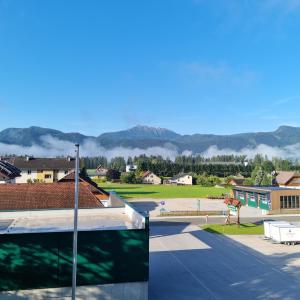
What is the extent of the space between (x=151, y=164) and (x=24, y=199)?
5227 inches

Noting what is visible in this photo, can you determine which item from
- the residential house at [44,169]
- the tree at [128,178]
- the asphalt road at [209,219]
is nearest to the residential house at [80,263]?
the asphalt road at [209,219]

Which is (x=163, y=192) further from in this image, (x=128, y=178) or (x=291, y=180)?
(x=128, y=178)

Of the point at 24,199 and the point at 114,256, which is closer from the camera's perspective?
the point at 114,256

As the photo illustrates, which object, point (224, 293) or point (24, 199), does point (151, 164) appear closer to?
point (24, 199)

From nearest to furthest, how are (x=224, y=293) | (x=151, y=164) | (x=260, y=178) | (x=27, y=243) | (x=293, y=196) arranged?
(x=27, y=243), (x=224, y=293), (x=293, y=196), (x=260, y=178), (x=151, y=164)

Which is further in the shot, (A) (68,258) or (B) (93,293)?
(B) (93,293)

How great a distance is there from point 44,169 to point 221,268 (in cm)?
6971

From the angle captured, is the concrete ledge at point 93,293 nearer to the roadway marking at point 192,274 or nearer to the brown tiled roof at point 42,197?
the roadway marking at point 192,274

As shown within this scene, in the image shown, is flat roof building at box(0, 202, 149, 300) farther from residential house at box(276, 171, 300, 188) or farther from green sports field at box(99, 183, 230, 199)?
residential house at box(276, 171, 300, 188)

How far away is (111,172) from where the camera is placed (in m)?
135

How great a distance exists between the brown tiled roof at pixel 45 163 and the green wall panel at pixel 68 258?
7049 centimetres

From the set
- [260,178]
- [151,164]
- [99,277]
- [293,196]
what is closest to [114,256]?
[99,277]

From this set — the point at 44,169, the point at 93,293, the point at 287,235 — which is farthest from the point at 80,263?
the point at 44,169

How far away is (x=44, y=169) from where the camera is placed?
8631 centimetres
